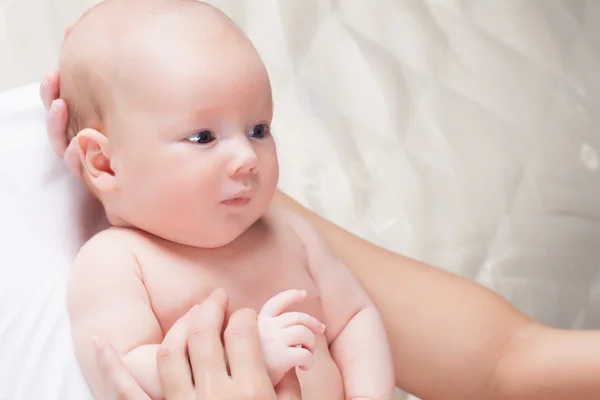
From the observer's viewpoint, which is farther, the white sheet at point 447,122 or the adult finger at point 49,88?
the white sheet at point 447,122

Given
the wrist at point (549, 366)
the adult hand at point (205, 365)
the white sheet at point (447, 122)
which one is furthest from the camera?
the white sheet at point (447, 122)

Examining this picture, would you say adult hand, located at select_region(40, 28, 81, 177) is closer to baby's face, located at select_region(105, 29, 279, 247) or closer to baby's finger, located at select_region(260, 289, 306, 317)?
baby's face, located at select_region(105, 29, 279, 247)

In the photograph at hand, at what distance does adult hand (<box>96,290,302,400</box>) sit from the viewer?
74cm

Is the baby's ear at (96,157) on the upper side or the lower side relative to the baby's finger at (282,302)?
upper

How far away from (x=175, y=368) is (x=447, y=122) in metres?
0.83

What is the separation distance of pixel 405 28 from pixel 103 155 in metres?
0.79

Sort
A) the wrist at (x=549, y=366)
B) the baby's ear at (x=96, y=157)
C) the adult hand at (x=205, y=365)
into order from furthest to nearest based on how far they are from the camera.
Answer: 1. the wrist at (x=549, y=366)
2. the baby's ear at (x=96, y=157)
3. the adult hand at (x=205, y=365)

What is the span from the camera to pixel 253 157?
827 mm

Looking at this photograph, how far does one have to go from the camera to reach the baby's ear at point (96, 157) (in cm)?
84

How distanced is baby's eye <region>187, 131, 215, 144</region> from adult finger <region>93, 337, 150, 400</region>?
8.0 inches

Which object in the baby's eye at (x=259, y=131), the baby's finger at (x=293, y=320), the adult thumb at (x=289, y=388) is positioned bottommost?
the adult thumb at (x=289, y=388)

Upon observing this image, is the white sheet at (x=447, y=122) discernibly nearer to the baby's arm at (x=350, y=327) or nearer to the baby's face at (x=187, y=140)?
the baby's arm at (x=350, y=327)

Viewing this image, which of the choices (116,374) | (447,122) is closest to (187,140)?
(116,374)

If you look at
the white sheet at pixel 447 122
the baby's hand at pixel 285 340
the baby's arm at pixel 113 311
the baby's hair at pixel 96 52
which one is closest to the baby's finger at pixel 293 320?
the baby's hand at pixel 285 340
